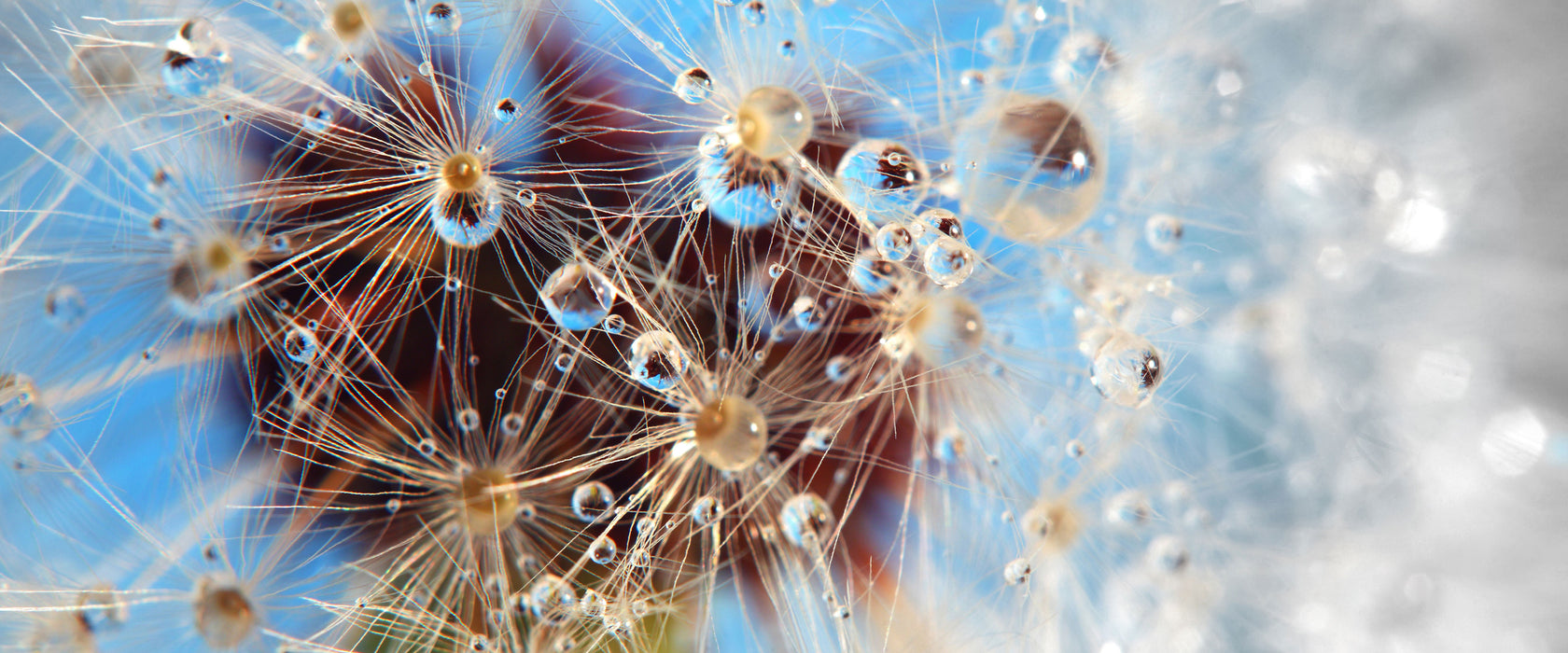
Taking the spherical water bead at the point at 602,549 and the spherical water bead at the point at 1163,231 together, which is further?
the spherical water bead at the point at 1163,231

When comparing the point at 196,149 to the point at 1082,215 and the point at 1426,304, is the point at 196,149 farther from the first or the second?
the point at 1426,304

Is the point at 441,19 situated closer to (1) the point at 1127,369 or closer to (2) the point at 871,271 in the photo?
(2) the point at 871,271

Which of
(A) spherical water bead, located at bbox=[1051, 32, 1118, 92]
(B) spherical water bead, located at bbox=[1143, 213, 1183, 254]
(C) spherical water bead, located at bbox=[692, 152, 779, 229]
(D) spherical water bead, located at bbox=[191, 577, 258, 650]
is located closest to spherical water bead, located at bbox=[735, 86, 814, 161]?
(C) spherical water bead, located at bbox=[692, 152, 779, 229]

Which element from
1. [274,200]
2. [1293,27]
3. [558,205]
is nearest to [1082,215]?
[1293,27]

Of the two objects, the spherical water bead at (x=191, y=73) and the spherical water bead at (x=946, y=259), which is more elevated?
the spherical water bead at (x=191, y=73)

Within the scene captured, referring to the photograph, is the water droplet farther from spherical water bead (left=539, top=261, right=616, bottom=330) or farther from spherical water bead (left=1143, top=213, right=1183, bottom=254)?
spherical water bead (left=1143, top=213, right=1183, bottom=254)

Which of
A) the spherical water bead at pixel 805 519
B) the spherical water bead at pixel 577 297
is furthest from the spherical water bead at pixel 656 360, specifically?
the spherical water bead at pixel 805 519

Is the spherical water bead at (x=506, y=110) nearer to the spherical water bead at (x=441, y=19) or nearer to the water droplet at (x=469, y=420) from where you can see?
the spherical water bead at (x=441, y=19)
